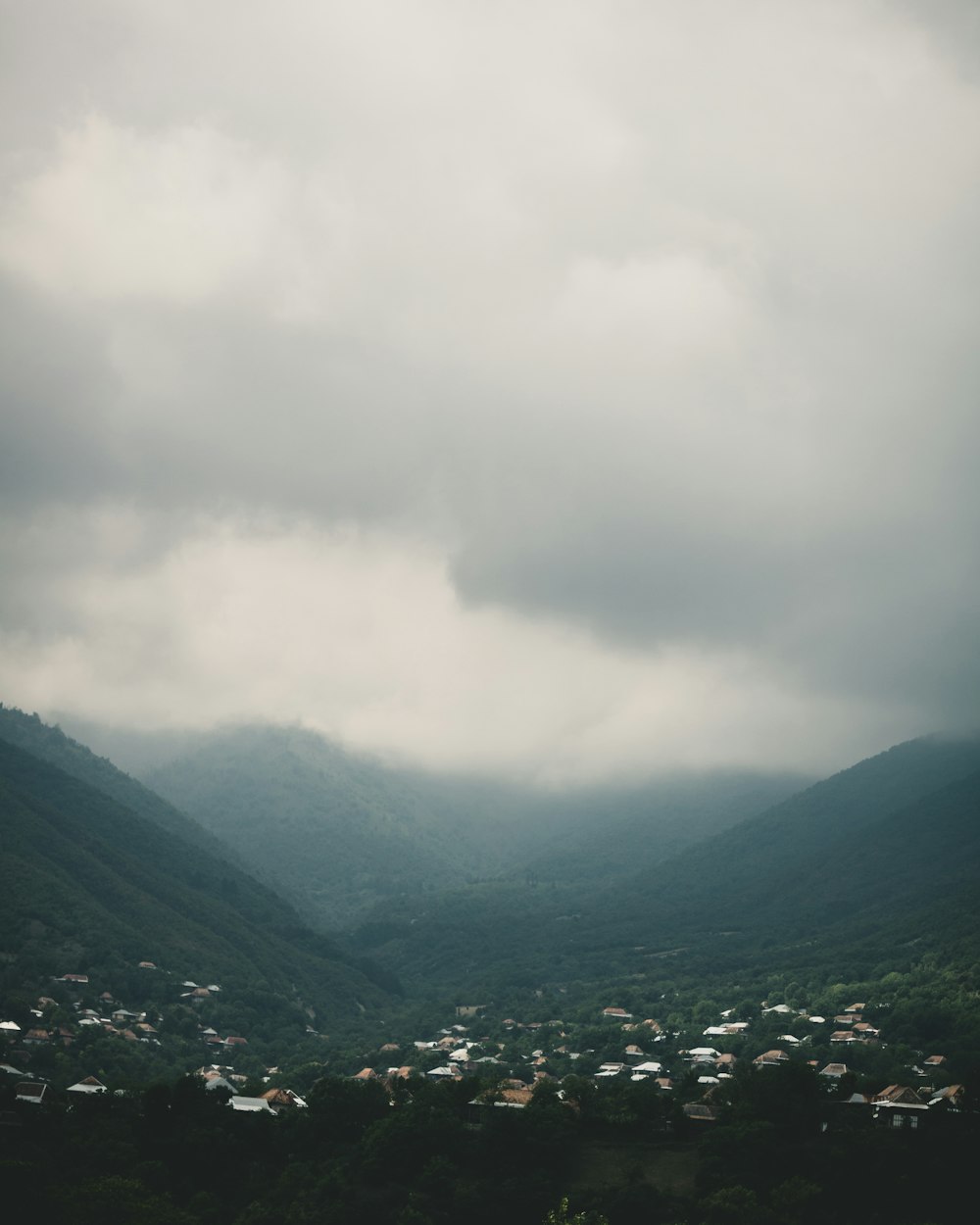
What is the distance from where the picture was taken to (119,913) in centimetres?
15450

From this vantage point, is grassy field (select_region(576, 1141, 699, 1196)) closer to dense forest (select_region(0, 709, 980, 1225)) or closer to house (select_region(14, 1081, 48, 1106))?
dense forest (select_region(0, 709, 980, 1225))

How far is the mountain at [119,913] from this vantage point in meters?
137

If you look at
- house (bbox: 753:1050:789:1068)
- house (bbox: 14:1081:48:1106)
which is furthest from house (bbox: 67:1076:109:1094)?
house (bbox: 753:1050:789:1068)

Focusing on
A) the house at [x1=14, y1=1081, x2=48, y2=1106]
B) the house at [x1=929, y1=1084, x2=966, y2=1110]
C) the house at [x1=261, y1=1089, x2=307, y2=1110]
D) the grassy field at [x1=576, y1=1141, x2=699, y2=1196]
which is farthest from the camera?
the house at [x1=261, y1=1089, x2=307, y2=1110]

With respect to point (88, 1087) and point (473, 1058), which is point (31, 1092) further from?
point (473, 1058)

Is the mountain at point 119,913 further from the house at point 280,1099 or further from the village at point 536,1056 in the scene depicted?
the house at point 280,1099

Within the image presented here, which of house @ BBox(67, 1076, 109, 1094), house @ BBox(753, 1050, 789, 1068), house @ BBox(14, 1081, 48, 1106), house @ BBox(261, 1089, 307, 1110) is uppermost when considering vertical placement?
house @ BBox(14, 1081, 48, 1106)

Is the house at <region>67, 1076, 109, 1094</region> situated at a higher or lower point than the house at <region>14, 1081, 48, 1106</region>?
lower

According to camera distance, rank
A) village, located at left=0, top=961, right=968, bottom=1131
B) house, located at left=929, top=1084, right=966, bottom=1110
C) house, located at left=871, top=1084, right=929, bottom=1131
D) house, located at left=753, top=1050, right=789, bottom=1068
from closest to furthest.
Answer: house, located at left=871, top=1084, right=929, bottom=1131, house, located at left=929, top=1084, right=966, bottom=1110, village, located at left=0, top=961, right=968, bottom=1131, house, located at left=753, top=1050, right=789, bottom=1068

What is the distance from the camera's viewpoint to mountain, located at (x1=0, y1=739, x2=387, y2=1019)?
137m

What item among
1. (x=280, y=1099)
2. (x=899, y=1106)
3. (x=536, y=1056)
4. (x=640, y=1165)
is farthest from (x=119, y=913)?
(x=899, y=1106)

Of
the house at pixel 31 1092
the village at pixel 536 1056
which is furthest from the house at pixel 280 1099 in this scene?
the house at pixel 31 1092

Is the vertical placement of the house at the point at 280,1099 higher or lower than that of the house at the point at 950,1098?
higher

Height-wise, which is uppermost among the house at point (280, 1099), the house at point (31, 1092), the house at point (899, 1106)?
the house at point (31, 1092)
